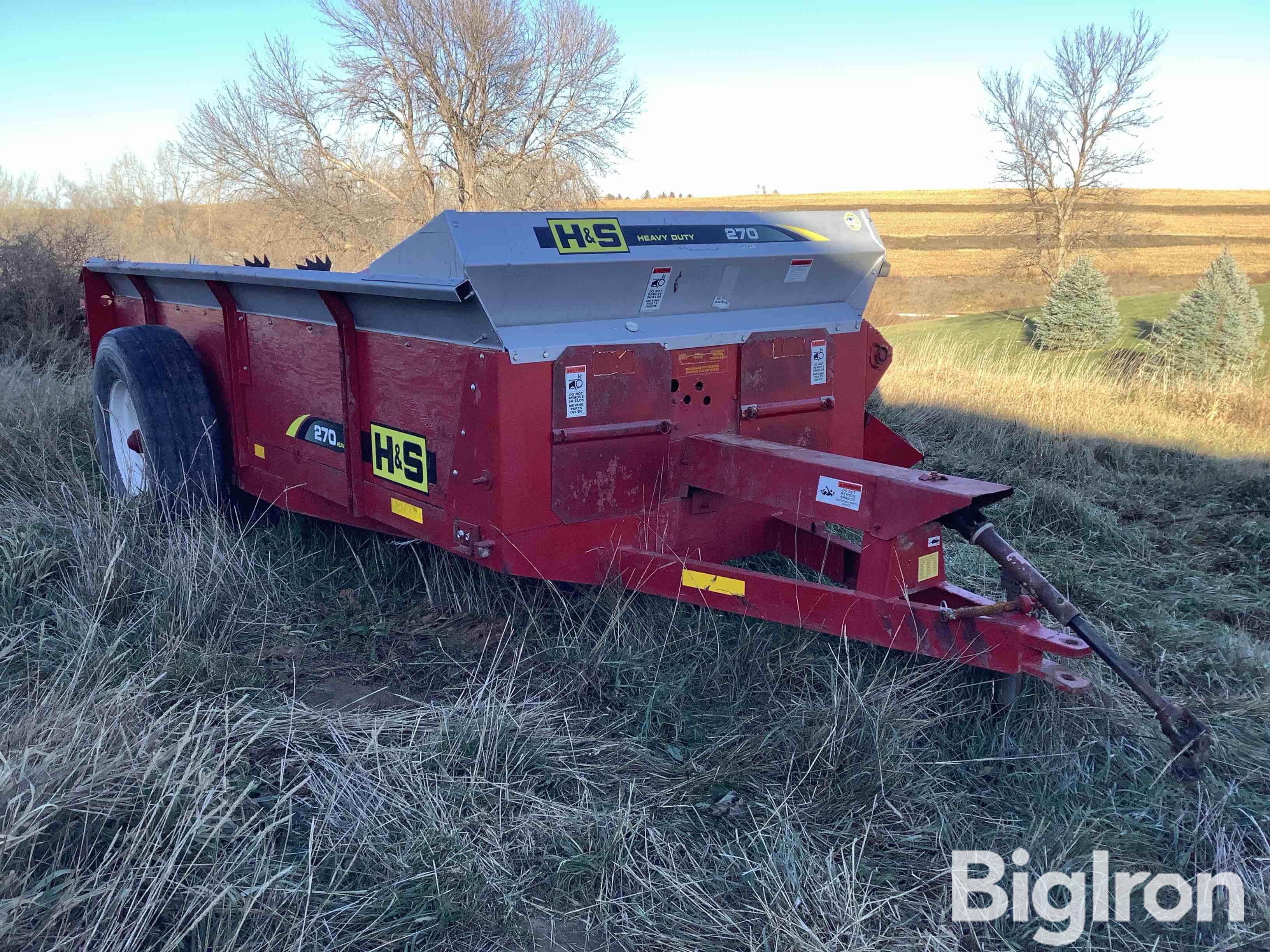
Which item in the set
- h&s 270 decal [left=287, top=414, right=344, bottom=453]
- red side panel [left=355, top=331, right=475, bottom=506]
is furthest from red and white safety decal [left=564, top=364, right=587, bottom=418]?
h&s 270 decal [left=287, top=414, right=344, bottom=453]

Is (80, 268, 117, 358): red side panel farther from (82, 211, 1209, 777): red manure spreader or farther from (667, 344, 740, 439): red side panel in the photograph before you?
(667, 344, 740, 439): red side panel

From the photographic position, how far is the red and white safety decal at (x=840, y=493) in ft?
10.0

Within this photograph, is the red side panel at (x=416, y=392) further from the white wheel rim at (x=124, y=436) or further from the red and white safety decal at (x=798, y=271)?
the white wheel rim at (x=124, y=436)

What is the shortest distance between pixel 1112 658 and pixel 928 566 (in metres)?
0.61

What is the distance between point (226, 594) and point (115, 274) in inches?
101

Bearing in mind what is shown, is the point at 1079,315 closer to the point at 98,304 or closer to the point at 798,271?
the point at 798,271

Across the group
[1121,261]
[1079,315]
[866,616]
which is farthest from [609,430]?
[1121,261]

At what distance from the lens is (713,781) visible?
9.30 feet

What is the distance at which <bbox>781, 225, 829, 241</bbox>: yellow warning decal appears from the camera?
3.92 metres

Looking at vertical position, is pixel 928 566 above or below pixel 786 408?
below

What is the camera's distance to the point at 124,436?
17.4ft

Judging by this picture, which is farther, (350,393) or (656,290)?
(350,393)

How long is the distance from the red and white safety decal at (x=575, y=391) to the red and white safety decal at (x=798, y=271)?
3.41ft

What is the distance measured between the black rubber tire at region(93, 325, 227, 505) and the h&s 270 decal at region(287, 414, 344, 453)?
0.60 meters
